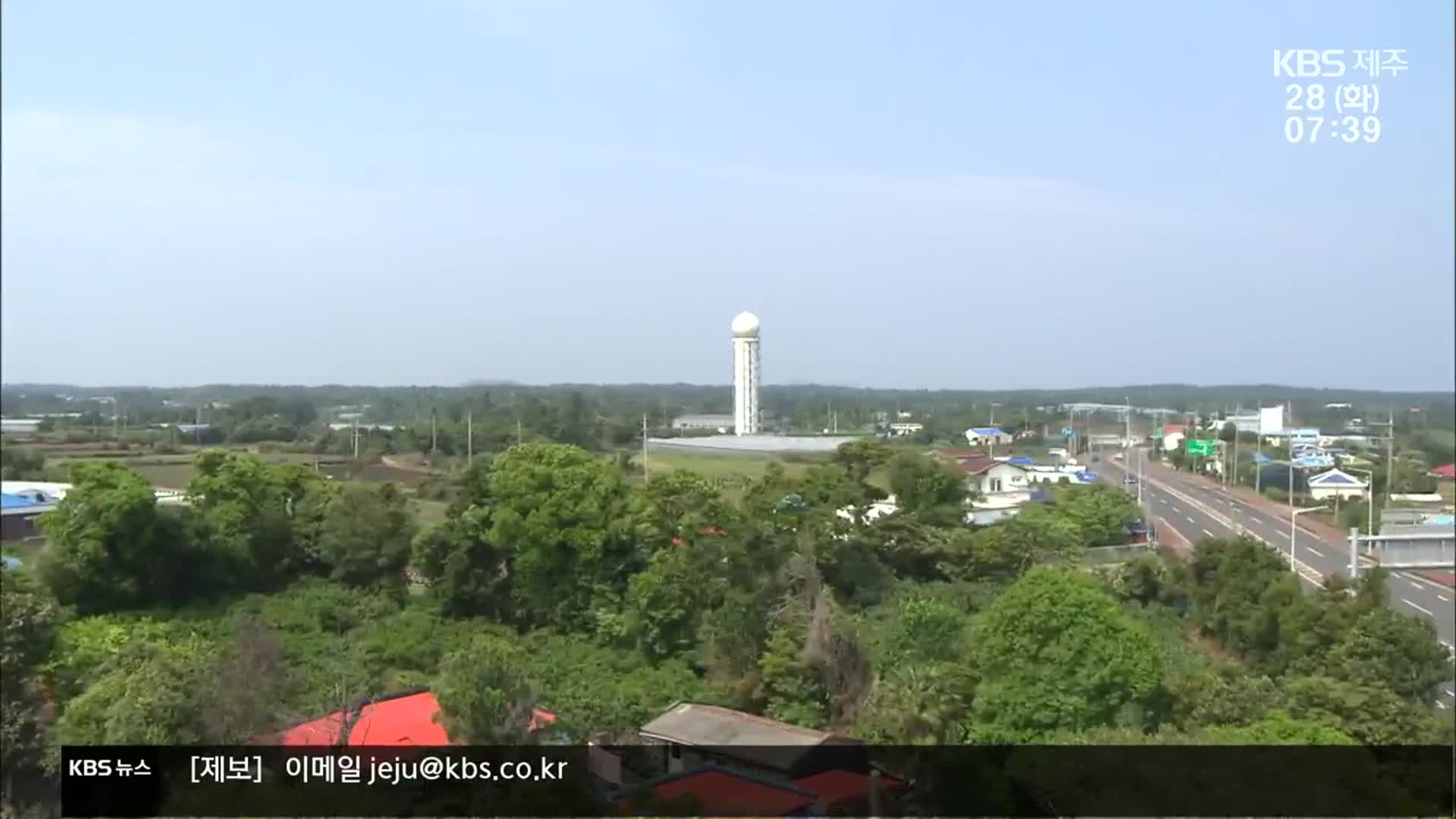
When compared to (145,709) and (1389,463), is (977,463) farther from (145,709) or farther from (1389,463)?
(145,709)

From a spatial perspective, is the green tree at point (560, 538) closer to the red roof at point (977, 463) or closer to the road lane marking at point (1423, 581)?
the red roof at point (977, 463)

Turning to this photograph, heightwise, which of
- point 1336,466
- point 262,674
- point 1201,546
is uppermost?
point 1336,466

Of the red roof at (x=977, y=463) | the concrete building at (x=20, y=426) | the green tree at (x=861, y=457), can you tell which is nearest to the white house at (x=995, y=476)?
the red roof at (x=977, y=463)

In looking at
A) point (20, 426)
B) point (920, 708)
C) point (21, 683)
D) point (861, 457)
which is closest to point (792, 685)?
point (920, 708)

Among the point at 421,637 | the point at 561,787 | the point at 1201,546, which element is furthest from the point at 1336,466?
the point at 421,637

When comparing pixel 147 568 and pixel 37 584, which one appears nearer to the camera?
pixel 37 584

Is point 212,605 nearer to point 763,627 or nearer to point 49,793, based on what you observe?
point 49,793

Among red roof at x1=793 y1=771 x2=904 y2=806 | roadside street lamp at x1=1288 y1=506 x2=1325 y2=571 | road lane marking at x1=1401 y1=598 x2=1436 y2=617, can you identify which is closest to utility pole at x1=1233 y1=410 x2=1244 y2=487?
roadside street lamp at x1=1288 y1=506 x2=1325 y2=571
